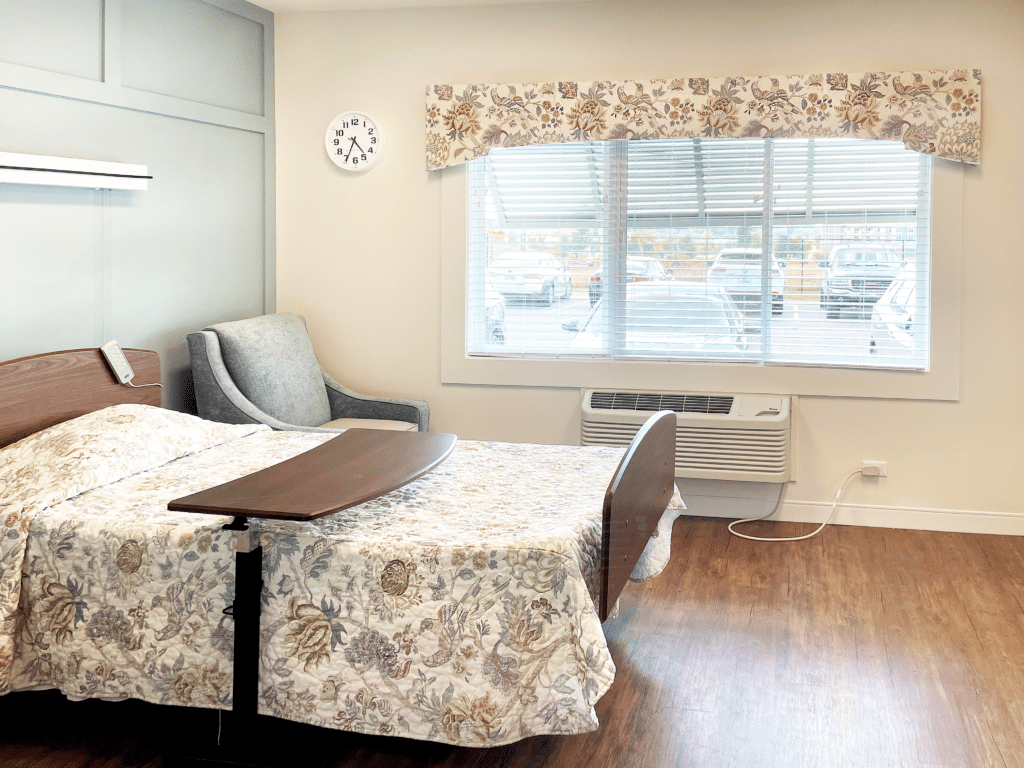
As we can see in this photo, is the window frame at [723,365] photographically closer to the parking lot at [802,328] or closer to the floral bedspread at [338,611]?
the parking lot at [802,328]

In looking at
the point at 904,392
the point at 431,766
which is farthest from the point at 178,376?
the point at 904,392

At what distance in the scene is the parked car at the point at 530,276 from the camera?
4445mm

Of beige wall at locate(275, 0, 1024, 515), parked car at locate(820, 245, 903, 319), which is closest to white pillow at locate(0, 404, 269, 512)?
beige wall at locate(275, 0, 1024, 515)

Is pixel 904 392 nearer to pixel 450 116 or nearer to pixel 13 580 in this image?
pixel 450 116

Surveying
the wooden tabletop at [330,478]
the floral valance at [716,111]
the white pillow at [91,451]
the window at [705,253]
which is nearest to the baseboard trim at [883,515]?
the window at [705,253]

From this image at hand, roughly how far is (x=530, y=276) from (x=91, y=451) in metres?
2.37

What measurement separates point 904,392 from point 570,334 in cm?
153

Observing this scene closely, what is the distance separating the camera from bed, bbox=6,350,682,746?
198cm

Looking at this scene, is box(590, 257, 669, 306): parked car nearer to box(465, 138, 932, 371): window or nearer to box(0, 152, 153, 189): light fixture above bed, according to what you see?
box(465, 138, 932, 371): window

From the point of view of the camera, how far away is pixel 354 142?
4492mm

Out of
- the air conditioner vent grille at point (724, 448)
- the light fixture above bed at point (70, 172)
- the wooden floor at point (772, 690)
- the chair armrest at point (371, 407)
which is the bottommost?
the wooden floor at point (772, 690)

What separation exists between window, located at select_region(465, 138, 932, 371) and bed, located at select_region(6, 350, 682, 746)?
75.3 inches

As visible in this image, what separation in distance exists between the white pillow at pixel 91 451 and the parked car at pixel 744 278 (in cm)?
238

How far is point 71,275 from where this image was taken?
11.0 feet
